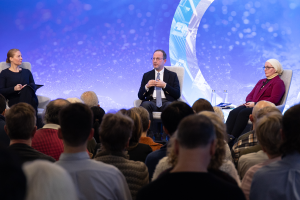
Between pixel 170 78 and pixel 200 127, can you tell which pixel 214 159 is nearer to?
pixel 200 127

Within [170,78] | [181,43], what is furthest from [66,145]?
[181,43]

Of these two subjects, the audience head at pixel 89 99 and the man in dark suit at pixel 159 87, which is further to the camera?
the man in dark suit at pixel 159 87

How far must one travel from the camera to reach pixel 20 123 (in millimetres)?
1690

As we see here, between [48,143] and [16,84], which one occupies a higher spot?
[16,84]

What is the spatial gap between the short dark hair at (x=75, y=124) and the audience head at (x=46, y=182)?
0.72 meters

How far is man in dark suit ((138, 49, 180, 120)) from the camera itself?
4.18 meters

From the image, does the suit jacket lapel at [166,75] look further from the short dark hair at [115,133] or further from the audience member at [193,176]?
the audience member at [193,176]

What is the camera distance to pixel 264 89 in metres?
4.20

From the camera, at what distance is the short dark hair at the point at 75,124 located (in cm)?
139

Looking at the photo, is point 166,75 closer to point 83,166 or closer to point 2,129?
point 2,129

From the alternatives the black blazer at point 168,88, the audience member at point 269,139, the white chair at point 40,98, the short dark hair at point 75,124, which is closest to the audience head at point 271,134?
the audience member at point 269,139

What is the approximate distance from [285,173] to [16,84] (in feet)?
13.6

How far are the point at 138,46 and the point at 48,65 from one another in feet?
5.77

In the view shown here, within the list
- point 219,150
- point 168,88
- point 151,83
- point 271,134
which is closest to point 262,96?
point 168,88
